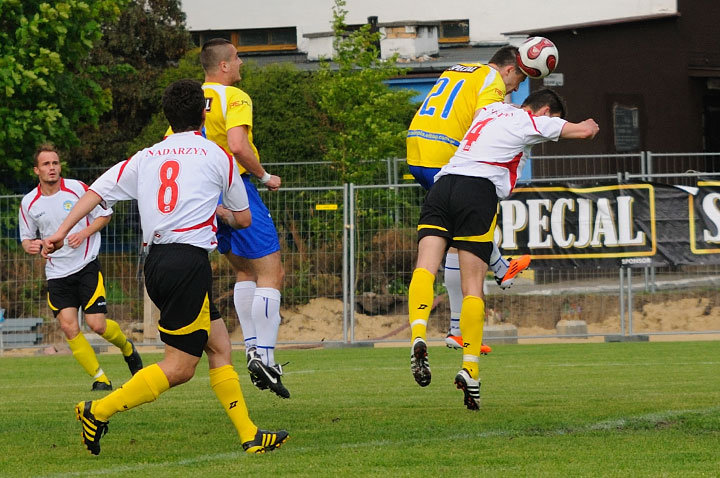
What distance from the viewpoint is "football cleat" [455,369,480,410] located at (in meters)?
7.58

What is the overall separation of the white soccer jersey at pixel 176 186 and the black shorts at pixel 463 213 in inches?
84.4

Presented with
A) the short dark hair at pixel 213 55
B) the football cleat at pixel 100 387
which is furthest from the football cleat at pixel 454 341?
the football cleat at pixel 100 387

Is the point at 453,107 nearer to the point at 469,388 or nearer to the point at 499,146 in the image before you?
the point at 499,146

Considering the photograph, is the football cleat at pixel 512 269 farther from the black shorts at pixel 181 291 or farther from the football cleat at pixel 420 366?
the black shorts at pixel 181 291

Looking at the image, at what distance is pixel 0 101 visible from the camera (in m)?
22.5

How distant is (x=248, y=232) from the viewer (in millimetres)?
8578

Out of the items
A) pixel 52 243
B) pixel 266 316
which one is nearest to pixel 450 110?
pixel 266 316

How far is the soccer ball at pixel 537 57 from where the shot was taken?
8.80 metres

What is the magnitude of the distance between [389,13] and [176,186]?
40985 millimetres

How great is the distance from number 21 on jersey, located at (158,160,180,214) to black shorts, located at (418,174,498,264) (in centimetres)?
246

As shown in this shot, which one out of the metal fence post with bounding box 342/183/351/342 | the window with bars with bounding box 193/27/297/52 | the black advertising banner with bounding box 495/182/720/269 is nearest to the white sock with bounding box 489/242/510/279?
the black advertising banner with bounding box 495/182/720/269

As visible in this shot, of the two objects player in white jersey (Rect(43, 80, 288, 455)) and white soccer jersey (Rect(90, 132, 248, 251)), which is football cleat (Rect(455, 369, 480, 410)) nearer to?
player in white jersey (Rect(43, 80, 288, 455))

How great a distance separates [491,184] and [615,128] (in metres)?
23.7

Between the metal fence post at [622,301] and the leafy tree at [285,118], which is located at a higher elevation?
the leafy tree at [285,118]
